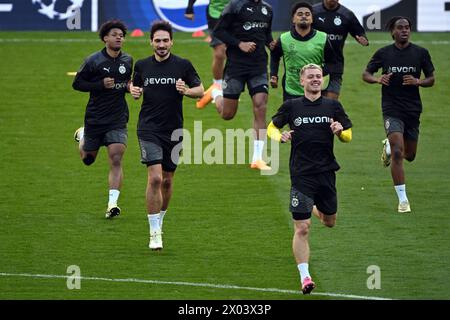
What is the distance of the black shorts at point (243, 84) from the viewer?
22.3 m

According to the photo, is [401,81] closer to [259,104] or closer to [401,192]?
[401,192]

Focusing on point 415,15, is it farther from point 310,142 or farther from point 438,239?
point 310,142

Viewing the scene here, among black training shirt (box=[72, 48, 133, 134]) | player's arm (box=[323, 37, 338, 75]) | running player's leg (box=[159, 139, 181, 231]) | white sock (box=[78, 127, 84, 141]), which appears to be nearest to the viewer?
running player's leg (box=[159, 139, 181, 231])

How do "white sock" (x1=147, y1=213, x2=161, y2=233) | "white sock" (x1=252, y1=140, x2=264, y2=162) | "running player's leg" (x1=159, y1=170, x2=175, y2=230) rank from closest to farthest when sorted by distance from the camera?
"white sock" (x1=147, y1=213, x2=161, y2=233)
"running player's leg" (x1=159, y1=170, x2=175, y2=230)
"white sock" (x1=252, y1=140, x2=264, y2=162)

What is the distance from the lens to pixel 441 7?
109 ft

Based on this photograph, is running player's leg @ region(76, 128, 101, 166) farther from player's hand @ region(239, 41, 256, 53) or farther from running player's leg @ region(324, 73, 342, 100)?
running player's leg @ region(324, 73, 342, 100)

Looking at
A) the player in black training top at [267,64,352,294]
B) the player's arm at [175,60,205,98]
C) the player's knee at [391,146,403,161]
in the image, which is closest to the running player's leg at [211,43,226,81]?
the player's knee at [391,146,403,161]

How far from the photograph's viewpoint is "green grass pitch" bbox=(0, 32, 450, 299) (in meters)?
15.9

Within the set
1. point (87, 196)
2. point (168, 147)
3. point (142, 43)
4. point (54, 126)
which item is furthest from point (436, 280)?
point (142, 43)

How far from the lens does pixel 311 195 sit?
15.5 metres

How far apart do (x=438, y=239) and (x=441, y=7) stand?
1599 centimetres

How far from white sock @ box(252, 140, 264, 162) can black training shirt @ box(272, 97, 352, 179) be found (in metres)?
6.72

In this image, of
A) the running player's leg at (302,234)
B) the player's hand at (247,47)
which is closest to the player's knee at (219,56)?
the player's hand at (247,47)

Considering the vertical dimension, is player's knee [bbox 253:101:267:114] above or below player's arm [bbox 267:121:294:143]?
above
